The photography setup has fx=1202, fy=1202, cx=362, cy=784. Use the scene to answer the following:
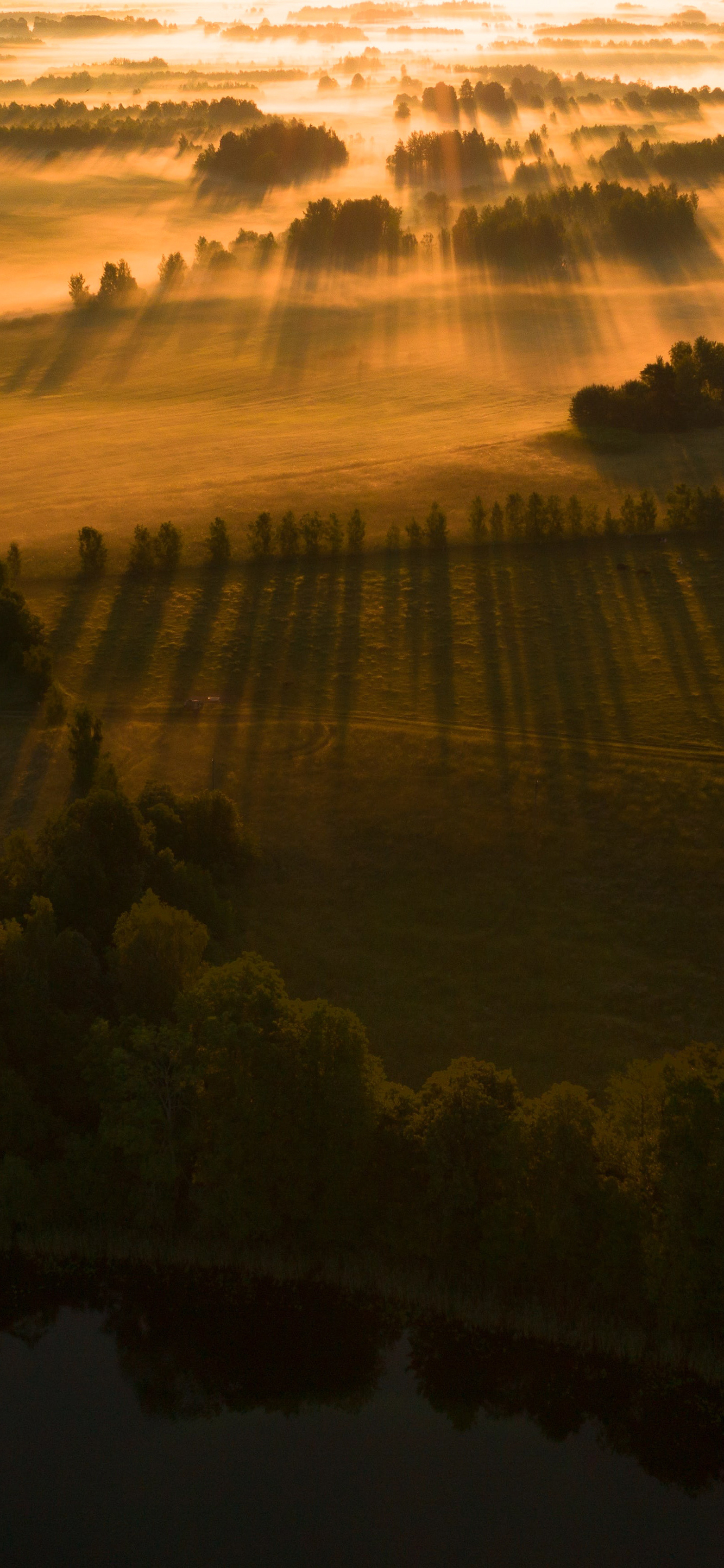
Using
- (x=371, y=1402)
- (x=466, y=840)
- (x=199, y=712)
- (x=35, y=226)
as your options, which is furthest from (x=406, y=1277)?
(x=35, y=226)

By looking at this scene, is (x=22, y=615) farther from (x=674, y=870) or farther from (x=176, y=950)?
(x=674, y=870)

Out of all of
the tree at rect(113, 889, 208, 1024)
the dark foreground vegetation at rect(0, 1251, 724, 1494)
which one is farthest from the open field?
the dark foreground vegetation at rect(0, 1251, 724, 1494)

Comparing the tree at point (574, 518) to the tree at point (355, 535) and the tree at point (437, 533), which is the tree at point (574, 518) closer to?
the tree at point (437, 533)

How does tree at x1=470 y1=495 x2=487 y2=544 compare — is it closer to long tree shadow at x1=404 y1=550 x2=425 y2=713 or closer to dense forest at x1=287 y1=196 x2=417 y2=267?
long tree shadow at x1=404 y1=550 x2=425 y2=713

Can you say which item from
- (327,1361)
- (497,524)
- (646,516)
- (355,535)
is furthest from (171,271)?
(327,1361)

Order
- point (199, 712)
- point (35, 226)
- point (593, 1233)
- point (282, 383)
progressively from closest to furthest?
1. point (593, 1233)
2. point (199, 712)
3. point (282, 383)
4. point (35, 226)

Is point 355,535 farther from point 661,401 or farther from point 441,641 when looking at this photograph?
point 661,401
